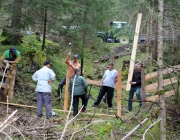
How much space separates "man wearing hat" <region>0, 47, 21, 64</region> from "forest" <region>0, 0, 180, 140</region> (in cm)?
18

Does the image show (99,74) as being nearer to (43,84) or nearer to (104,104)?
(104,104)

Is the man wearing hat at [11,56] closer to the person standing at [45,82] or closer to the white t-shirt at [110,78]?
the person standing at [45,82]

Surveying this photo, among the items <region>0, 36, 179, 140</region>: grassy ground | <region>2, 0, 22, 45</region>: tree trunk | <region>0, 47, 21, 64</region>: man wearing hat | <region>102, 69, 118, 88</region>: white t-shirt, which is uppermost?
<region>2, 0, 22, 45</region>: tree trunk

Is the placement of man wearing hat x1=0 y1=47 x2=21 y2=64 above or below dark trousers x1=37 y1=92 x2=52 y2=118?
above

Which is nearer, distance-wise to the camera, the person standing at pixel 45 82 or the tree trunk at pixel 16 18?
the person standing at pixel 45 82

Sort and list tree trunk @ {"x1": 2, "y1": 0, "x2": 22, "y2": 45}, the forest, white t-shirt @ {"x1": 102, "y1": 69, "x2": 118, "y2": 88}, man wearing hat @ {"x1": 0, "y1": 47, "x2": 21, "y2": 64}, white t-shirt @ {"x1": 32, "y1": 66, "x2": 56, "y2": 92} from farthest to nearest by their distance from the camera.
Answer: tree trunk @ {"x1": 2, "y1": 0, "x2": 22, "y2": 45}
white t-shirt @ {"x1": 102, "y1": 69, "x2": 118, "y2": 88}
man wearing hat @ {"x1": 0, "y1": 47, "x2": 21, "y2": 64}
white t-shirt @ {"x1": 32, "y1": 66, "x2": 56, "y2": 92}
the forest

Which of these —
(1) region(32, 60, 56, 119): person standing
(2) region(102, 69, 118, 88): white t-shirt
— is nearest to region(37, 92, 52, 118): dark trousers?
(1) region(32, 60, 56, 119): person standing

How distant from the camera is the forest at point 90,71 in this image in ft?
22.5

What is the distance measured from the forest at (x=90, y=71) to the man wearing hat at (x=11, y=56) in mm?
181

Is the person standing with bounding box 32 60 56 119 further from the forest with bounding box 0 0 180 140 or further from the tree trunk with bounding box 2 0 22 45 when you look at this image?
the tree trunk with bounding box 2 0 22 45

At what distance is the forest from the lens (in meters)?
6.85

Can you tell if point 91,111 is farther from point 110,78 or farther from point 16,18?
point 16,18

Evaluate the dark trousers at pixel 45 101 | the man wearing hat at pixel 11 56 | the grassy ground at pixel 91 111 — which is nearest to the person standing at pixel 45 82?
the dark trousers at pixel 45 101

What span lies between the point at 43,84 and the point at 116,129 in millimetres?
2379
